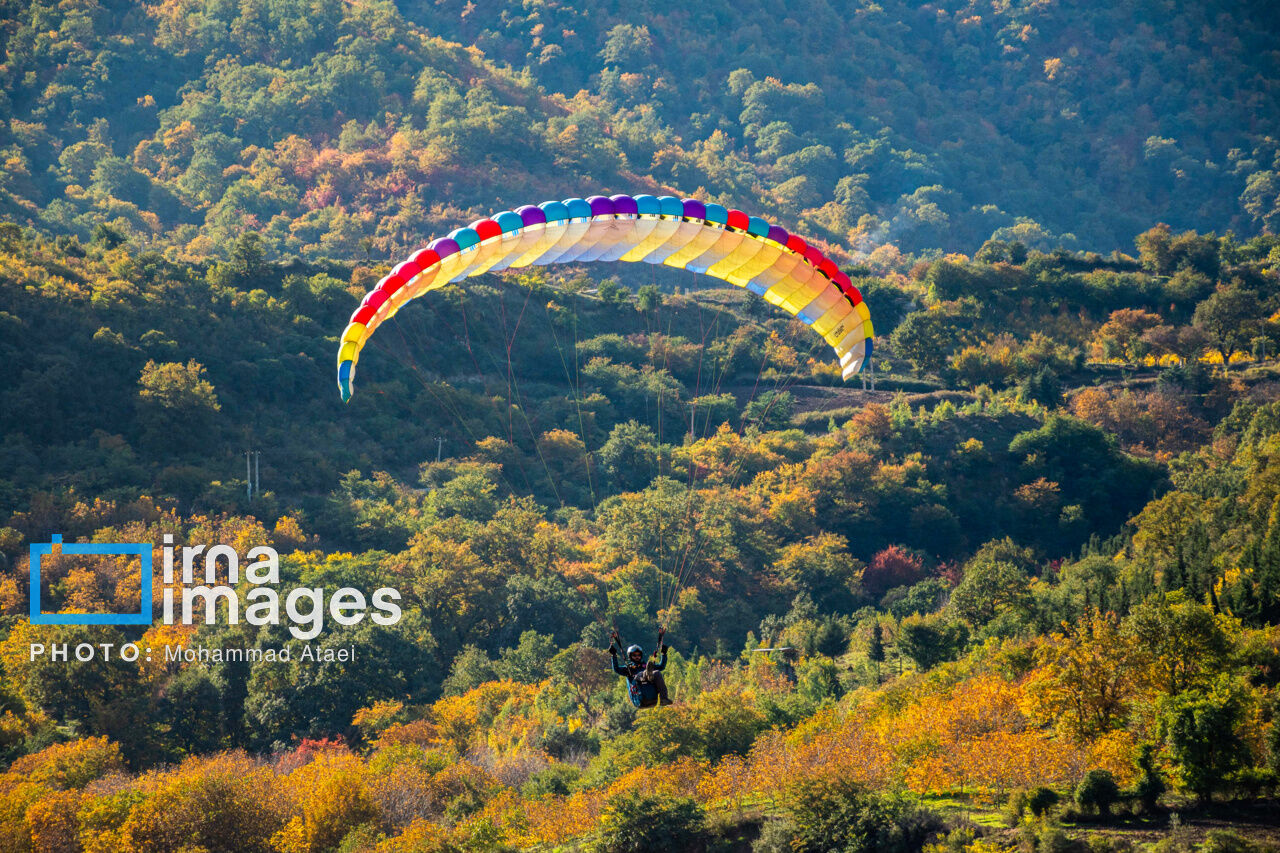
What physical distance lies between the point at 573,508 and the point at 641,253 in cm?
2837

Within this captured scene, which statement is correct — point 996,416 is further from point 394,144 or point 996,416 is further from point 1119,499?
point 394,144

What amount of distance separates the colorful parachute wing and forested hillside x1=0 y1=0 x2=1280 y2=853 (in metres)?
9.33

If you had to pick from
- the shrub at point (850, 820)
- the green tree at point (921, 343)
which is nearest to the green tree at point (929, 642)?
the shrub at point (850, 820)

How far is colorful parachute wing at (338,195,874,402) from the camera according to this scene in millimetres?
23156

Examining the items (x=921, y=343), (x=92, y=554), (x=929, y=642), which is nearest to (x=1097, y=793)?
(x=929, y=642)

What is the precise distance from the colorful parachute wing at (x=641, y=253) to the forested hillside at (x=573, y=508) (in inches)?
367

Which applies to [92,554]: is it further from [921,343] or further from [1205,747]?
[921,343]

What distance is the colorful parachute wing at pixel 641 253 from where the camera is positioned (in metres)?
23.2

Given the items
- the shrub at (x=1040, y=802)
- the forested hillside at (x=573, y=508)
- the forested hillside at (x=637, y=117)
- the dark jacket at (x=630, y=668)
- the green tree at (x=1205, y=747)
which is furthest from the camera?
the forested hillside at (x=637, y=117)

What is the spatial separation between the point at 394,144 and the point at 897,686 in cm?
8463

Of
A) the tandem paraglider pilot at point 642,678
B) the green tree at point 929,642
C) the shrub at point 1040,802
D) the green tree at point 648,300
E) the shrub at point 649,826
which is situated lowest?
the shrub at point 649,826

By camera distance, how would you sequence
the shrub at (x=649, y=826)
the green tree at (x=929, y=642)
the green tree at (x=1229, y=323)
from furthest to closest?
the green tree at (x=1229, y=323) < the green tree at (x=929, y=642) < the shrub at (x=649, y=826)

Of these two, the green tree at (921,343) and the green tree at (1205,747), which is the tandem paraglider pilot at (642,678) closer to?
the green tree at (1205,747)

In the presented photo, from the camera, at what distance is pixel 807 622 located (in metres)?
Answer: 42.8
